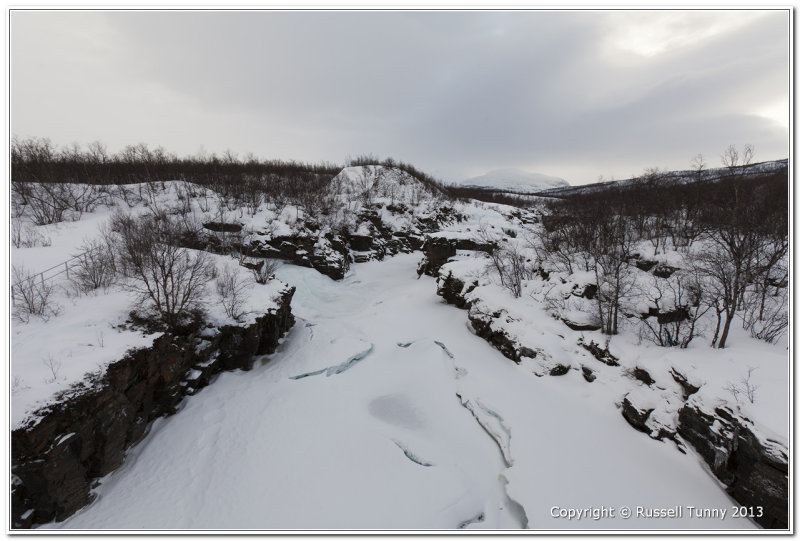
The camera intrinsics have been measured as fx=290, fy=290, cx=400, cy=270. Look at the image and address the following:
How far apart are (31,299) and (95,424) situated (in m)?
6.42

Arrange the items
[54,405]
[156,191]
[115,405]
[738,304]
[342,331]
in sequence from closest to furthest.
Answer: [54,405] → [115,405] → [738,304] → [342,331] → [156,191]

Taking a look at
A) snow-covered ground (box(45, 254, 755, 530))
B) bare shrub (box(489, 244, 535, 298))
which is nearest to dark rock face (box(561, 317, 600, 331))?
snow-covered ground (box(45, 254, 755, 530))

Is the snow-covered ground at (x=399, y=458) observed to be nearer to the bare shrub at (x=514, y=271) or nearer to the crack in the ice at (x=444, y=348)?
the crack in the ice at (x=444, y=348)

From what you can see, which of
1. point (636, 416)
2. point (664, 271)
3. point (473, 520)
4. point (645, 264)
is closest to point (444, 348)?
point (636, 416)

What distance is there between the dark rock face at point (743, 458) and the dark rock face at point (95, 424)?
1557cm

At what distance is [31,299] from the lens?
1028 cm

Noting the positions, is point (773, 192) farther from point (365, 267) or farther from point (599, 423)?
point (365, 267)

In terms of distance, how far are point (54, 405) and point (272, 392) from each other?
582 cm

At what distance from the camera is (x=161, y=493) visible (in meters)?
7.34

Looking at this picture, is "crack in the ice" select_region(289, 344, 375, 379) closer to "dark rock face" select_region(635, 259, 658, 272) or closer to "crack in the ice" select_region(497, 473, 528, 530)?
"crack in the ice" select_region(497, 473, 528, 530)

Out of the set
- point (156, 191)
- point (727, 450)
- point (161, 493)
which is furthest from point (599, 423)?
point (156, 191)

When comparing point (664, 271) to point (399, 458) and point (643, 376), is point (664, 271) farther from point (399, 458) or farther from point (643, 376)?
point (399, 458)

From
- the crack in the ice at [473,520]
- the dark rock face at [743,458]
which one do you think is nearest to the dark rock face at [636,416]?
the dark rock face at [743,458]

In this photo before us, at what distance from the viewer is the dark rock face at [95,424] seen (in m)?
6.32
